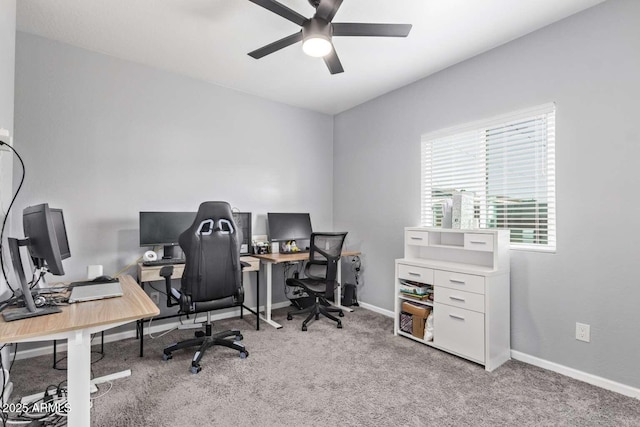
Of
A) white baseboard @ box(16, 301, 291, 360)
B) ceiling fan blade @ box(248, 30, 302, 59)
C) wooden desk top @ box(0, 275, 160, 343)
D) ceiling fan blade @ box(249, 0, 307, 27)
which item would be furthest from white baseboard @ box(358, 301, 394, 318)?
ceiling fan blade @ box(249, 0, 307, 27)

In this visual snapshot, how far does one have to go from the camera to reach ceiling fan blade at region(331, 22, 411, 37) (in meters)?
2.08

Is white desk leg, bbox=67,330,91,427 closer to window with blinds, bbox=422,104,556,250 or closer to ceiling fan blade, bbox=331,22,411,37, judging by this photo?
ceiling fan blade, bbox=331,22,411,37

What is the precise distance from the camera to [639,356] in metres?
2.12

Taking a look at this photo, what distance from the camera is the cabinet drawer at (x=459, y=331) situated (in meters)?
2.57

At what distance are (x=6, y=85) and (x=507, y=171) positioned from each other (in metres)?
3.87

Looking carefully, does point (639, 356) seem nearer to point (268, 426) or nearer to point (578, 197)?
point (578, 197)

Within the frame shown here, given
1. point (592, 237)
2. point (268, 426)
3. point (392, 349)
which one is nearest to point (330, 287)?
point (392, 349)

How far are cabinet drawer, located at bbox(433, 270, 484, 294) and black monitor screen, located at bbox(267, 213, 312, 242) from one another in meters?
1.89

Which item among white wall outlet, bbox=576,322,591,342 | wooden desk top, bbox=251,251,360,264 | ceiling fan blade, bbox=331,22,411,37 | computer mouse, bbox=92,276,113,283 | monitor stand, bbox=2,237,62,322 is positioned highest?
ceiling fan blade, bbox=331,22,411,37

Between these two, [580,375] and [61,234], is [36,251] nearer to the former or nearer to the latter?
[61,234]

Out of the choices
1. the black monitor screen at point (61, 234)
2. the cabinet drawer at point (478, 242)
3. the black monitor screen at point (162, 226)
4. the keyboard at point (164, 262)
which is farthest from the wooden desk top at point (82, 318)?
the cabinet drawer at point (478, 242)

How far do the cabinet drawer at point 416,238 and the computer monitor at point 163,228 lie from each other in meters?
2.32

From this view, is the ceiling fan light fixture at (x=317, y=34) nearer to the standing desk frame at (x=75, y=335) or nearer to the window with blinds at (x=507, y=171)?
the window with blinds at (x=507, y=171)

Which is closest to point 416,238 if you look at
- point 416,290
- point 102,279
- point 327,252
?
point 416,290
